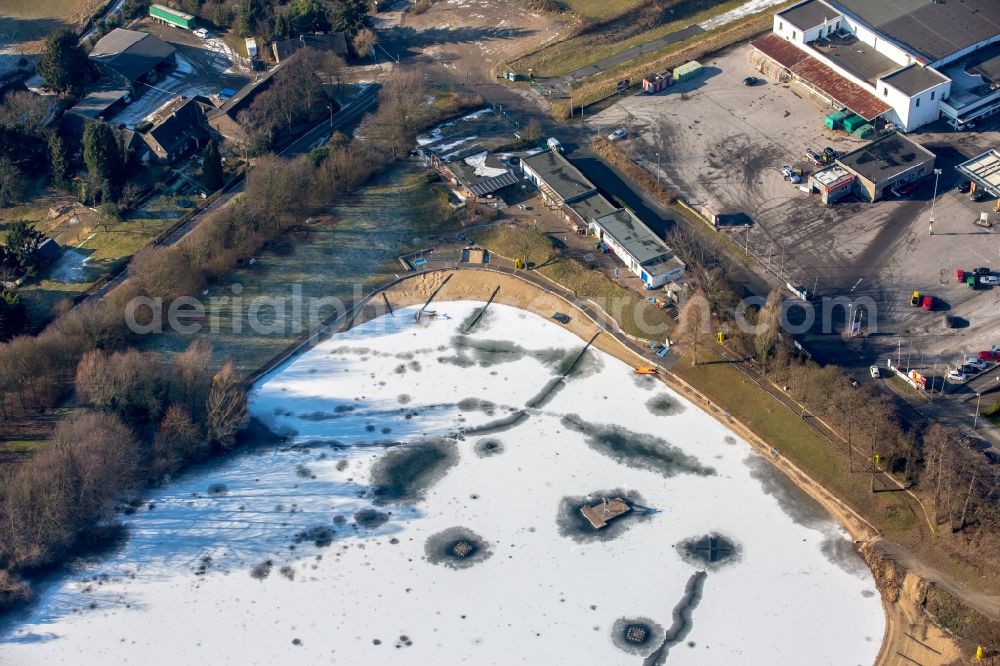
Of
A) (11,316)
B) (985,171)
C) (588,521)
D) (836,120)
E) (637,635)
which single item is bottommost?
(637,635)

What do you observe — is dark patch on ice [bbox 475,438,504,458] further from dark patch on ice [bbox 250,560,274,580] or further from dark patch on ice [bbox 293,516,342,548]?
dark patch on ice [bbox 250,560,274,580]

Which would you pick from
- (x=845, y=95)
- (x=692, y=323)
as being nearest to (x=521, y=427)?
(x=692, y=323)

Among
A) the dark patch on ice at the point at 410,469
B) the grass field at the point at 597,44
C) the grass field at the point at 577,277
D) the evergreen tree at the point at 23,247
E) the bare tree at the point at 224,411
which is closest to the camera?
the dark patch on ice at the point at 410,469

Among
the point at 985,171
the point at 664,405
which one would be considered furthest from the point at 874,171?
the point at 664,405

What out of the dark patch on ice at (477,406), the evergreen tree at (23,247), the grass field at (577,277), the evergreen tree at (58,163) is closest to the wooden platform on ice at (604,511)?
the dark patch on ice at (477,406)

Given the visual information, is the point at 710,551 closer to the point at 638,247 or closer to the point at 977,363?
the point at 977,363

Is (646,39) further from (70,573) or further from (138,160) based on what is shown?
(70,573)

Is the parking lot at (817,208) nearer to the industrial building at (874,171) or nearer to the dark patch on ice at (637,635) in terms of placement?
the industrial building at (874,171)

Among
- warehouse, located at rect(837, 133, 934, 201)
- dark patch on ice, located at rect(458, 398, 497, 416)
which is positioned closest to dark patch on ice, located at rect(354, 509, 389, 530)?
dark patch on ice, located at rect(458, 398, 497, 416)
